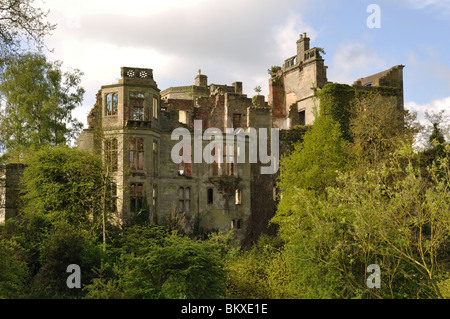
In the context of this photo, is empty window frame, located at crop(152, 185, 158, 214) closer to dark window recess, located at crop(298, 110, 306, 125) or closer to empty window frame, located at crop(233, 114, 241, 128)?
empty window frame, located at crop(233, 114, 241, 128)

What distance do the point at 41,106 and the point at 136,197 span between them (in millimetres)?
13671

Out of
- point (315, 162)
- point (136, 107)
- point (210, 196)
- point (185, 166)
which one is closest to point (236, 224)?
point (210, 196)

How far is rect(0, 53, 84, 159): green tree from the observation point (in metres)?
43.4

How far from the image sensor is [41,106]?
45344 millimetres

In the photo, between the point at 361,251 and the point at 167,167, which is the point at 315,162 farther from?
the point at 361,251

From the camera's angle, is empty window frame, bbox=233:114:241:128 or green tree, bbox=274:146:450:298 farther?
A: empty window frame, bbox=233:114:241:128

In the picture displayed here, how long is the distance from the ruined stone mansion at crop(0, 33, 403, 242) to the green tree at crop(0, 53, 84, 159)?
6.17m

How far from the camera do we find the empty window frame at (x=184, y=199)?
39.7m

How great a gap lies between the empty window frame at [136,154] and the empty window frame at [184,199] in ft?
11.9

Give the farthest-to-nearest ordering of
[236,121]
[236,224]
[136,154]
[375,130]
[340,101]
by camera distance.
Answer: [340,101]
[236,121]
[375,130]
[236,224]
[136,154]

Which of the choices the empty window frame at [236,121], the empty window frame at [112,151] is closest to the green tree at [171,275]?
the empty window frame at [112,151]

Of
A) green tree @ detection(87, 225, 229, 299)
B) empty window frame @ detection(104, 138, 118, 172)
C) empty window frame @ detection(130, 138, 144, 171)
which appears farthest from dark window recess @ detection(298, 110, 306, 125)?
green tree @ detection(87, 225, 229, 299)

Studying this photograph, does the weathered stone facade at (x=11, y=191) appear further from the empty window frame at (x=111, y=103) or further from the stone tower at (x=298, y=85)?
the stone tower at (x=298, y=85)

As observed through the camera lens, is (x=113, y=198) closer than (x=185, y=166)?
Yes
